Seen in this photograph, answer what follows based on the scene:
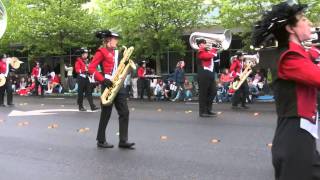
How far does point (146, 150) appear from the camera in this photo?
29.0 ft

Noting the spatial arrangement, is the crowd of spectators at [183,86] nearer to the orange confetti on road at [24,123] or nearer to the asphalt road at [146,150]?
the orange confetti on road at [24,123]

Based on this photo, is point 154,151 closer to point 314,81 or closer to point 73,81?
point 314,81

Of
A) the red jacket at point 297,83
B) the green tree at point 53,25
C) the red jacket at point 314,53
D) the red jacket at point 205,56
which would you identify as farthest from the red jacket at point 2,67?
the red jacket at point 297,83

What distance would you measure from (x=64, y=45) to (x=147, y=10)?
7.47 meters

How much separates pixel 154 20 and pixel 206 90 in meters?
12.0

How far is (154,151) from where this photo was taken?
873 cm

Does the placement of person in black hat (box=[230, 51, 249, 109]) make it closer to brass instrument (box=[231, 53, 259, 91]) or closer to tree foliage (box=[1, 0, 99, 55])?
brass instrument (box=[231, 53, 259, 91])

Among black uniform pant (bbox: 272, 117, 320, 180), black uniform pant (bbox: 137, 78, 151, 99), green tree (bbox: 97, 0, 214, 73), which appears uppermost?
green tree (bbox: 97, 0, 214, 73)

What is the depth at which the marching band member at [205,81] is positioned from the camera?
13.6 metres

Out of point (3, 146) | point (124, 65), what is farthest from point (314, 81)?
point (3, 146)

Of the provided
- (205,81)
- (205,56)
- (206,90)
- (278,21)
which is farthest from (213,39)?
(278,21)

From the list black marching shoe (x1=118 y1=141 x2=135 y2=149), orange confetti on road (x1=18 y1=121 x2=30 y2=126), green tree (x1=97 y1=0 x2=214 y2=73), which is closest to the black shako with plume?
black marching shoe (x1=118 y1=141 x2=135 y2=149)

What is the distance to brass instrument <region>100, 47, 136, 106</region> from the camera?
8.95 meters

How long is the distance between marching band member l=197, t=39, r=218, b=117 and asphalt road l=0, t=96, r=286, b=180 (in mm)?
365
